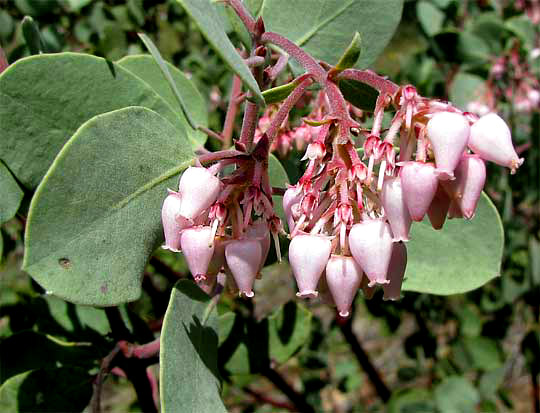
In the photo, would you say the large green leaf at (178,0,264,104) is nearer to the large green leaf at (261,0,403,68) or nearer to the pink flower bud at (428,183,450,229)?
the pink flower bud at (428,183,450,229)

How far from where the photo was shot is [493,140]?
2.65 feet

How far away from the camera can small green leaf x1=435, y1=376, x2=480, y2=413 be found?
7.20ft

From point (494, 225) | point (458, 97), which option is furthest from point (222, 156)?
point (458, 97)

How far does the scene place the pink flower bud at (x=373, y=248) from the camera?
0.83 meters

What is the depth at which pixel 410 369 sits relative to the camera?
9.86 feet

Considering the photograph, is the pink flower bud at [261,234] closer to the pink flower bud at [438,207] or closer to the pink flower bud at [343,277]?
the pink flower bud at [343,277]

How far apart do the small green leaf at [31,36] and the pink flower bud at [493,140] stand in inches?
34.8

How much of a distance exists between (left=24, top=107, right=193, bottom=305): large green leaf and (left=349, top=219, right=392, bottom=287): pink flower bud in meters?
0.30

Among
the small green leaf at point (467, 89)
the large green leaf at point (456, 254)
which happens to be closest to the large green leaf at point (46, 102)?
the large green leaf at point (456, 254)

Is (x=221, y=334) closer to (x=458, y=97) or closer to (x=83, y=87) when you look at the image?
(x=83, y=87)

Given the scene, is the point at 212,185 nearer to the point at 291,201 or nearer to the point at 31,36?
the point at 291,201

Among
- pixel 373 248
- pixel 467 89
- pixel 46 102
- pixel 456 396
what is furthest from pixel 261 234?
pixel 467 89

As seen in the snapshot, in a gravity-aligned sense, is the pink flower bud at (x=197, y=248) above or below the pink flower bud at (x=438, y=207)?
below

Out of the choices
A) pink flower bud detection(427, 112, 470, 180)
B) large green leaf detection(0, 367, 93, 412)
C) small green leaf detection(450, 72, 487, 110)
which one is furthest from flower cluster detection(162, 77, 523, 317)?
small green leaf detection(450, 72, 487, 110)
